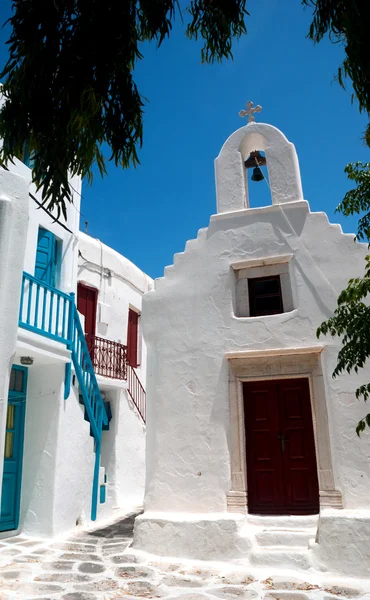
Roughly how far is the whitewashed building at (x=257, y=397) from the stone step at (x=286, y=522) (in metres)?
0.01

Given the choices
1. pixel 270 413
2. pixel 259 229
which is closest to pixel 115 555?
pixel 270 413

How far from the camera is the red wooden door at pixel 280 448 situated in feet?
20.9

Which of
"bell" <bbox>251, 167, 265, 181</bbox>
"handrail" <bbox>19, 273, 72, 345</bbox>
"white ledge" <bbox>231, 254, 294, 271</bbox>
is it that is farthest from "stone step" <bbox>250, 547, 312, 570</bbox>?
"bell" <bbox>251, 167, 265, 181</bbox>

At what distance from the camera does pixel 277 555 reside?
568cm

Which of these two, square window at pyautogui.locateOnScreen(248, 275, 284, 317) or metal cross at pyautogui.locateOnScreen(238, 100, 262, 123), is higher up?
metal cross at pyautogui.locateOnScreen(238, 100, 262, 123)

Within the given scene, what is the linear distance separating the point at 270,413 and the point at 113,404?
5.75m

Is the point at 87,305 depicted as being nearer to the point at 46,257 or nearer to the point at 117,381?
the point at 117,381

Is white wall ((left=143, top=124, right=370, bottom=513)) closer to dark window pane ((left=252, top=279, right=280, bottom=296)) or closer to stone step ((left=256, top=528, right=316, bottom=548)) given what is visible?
dark window pane ((left=252, top=279, right=280, bottom=296))

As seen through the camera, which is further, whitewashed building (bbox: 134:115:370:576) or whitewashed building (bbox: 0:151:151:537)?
whitewashed building (bbox: 0:151:151:537)

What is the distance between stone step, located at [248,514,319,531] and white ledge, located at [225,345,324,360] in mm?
2116

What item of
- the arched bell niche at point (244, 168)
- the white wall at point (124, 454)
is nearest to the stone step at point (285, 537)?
the arched bell niche at point (244, 168)

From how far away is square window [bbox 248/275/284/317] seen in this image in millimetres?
7195

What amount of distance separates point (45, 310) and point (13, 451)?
237cm

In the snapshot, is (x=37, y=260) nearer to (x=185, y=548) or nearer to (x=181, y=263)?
(x=181, y=263)
